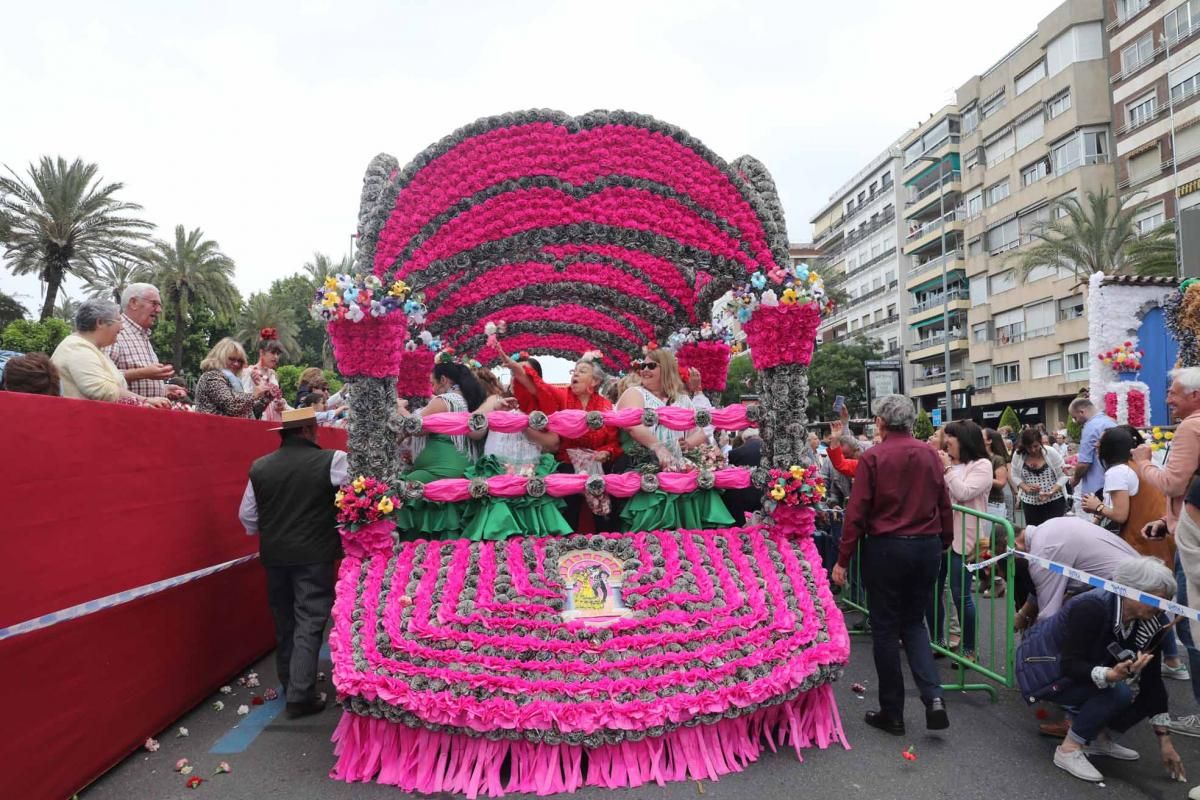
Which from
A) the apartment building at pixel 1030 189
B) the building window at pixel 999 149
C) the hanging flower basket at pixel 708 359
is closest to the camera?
the hanging flower basket at pixel 708 359

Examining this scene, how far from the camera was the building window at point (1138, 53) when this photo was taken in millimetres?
30562

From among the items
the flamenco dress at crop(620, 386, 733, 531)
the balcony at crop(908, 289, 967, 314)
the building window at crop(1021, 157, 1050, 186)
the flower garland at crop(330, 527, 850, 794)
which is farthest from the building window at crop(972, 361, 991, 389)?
the flower garland at crop(330, 527, 850, 794)

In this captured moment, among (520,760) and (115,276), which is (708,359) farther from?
(115,276)

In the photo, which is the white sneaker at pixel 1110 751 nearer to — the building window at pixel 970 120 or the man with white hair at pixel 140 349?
the man with white hair at pixel 140 349

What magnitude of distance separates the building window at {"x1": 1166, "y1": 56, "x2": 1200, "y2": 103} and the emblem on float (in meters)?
33.7

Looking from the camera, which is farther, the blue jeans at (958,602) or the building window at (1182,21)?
the building window at (1182,21)

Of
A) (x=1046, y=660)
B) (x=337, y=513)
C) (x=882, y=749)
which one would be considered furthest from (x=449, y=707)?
(x=1046, y=660)

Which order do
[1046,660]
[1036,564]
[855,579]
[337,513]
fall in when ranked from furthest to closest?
1. [855,579]
2. [337,513]
3. [1036,564]
4. [1046,660]

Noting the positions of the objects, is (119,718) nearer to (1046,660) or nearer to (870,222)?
(1046,660)

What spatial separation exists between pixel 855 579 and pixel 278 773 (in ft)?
17.8

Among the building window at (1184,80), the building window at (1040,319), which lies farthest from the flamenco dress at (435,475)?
the building window at (1040,319)

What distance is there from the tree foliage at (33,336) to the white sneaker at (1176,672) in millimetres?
24342

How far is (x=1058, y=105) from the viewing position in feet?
114

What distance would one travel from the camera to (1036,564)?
15.1ft
